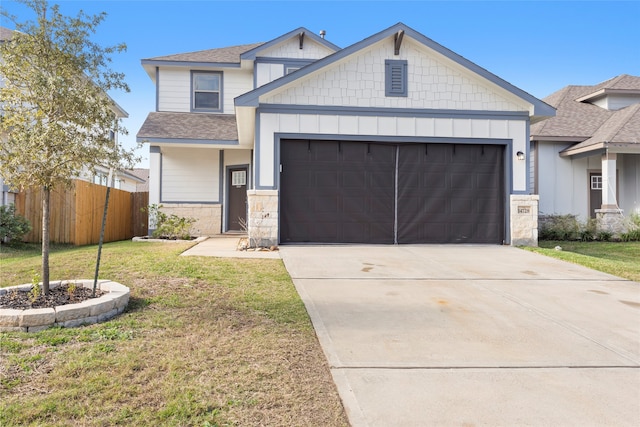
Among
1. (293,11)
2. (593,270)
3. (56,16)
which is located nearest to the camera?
(56,16)

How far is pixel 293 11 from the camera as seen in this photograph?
1530 cm

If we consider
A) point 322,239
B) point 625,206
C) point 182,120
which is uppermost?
point 182,120

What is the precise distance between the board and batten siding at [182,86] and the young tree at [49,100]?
10.6 m

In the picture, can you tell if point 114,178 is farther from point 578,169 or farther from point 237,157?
point 578,169

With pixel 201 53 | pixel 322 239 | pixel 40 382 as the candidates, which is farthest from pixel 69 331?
pixel 201 53

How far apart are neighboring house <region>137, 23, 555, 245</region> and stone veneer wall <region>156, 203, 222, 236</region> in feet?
14.7

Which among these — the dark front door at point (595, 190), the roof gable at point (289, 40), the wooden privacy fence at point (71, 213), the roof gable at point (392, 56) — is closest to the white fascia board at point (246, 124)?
the roof gable at point (392, 56)

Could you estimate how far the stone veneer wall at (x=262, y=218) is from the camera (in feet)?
32.1

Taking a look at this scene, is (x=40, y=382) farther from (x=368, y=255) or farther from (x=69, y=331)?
(x=368, y=255)

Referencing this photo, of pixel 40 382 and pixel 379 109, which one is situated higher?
pixel 379 109

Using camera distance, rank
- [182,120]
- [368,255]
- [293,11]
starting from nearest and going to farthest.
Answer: [368,255] < [182,120] < [293,11]

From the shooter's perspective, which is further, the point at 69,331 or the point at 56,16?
the point at 56,16

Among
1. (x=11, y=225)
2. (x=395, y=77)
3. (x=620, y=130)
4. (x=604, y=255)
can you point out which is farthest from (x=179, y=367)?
(x=620, y=130)

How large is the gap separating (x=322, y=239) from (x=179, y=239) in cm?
466
